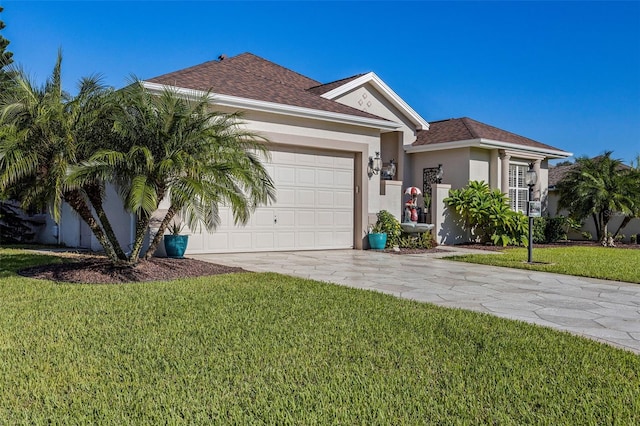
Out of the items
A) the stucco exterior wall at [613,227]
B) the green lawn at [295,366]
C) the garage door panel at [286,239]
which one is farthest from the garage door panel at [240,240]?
the stucco exterior wall at [613,227]

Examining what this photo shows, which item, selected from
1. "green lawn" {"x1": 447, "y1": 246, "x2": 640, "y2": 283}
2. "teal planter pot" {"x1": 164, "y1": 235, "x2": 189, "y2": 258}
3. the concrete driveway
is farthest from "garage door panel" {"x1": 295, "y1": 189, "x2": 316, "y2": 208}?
"green lawn" {"x1": 447, "y1": 246, "x2": 640, "y2": 283}

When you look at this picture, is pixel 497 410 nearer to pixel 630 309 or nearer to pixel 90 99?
pixel 630 309

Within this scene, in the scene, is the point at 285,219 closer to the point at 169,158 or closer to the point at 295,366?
the point at 169,158

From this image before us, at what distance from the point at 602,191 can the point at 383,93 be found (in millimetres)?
8716

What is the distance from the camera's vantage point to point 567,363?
3584 mm

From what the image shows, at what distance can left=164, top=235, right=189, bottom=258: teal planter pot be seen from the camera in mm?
9898

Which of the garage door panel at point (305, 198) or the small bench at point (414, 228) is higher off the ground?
the garage door panel at point (305, 198)

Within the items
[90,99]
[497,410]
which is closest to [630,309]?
[497,410]

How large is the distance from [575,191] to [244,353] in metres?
17.0

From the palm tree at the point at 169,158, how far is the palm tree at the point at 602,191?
556 inches

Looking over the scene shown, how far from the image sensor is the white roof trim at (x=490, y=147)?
1612 centimetres

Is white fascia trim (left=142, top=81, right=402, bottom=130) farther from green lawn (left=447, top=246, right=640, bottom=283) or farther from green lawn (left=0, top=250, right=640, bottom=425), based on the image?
green lawn (left=0, top=250, right=640, bottom=425)

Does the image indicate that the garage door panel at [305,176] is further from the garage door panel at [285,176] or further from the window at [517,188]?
the window at [517,188]

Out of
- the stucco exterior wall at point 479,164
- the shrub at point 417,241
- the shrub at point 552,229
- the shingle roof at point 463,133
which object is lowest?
the shrub at point 417,241
